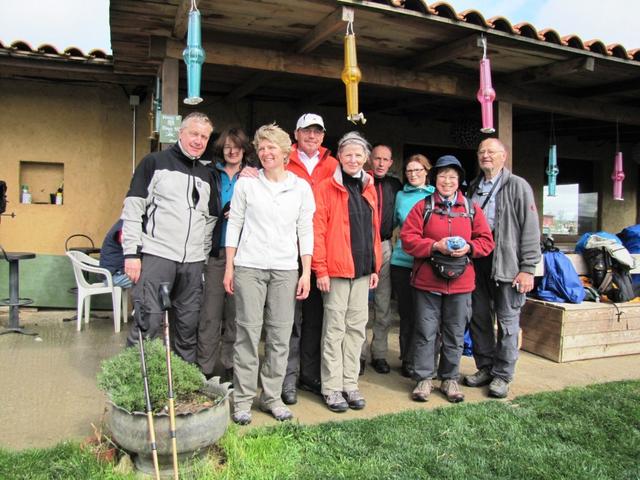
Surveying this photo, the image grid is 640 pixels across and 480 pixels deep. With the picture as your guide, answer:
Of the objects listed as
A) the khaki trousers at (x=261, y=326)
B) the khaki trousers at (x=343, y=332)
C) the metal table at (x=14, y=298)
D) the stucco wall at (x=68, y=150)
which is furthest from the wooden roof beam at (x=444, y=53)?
the metal table at (x=14, y=298)

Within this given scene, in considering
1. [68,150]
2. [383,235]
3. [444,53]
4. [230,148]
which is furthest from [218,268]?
[68,150]

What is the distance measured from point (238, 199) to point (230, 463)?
1416 millimetres

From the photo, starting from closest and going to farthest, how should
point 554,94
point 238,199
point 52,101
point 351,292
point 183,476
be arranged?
point 183,476, point 238,199, point 351,292, point 554,94, point 52,101

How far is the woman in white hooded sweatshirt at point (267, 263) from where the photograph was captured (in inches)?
126

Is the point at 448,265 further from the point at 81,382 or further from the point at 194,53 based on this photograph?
the point at 81,382

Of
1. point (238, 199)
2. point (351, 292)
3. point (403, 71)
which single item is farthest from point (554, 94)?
point (238, 199)

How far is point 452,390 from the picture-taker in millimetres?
3732

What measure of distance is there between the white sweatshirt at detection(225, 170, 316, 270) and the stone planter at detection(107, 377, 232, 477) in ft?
2.98

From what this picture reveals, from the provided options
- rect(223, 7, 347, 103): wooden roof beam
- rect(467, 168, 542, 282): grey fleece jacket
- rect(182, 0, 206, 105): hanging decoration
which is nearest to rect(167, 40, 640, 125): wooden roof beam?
rect(223, 7, 347, 103): wooden roof beam

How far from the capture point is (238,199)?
3.26 m

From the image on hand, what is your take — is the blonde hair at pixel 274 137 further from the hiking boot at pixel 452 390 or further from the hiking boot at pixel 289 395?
the hiking boot at pixel 452 390

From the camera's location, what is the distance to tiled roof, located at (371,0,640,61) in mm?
3891

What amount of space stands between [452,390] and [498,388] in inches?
13.9

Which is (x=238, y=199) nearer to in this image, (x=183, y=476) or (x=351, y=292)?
(x=351, y=292)
